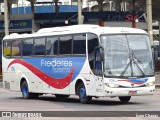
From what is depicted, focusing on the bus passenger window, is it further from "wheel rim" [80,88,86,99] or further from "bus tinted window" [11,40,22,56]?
"bus tinted window" [11,40,22,56]

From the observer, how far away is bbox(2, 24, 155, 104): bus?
20.1 metres

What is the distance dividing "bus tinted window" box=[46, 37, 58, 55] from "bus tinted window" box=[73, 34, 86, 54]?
139cm

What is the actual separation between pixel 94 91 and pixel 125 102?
6.40 feet

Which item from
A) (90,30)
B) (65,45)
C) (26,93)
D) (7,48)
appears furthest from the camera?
(7,48)

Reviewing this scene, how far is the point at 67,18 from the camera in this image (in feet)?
192

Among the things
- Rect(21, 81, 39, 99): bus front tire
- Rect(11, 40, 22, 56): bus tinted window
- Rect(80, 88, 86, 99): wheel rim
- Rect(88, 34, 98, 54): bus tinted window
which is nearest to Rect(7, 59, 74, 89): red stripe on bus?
Rect(11, 40, 22, 56): bus tinted window

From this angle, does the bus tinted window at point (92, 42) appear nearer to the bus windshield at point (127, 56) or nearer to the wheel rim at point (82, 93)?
the bus windshield at point (127, 56)

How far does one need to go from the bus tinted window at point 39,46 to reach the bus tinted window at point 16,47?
5.03 ft

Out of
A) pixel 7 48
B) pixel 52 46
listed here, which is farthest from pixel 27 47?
pixel 52 46

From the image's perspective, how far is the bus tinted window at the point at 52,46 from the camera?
75.8 ft

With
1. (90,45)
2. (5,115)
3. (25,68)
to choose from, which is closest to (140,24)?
(25,68)

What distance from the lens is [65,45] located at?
2247cm

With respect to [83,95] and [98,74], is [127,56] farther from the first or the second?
[83,95]

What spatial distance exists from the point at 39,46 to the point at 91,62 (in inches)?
166
